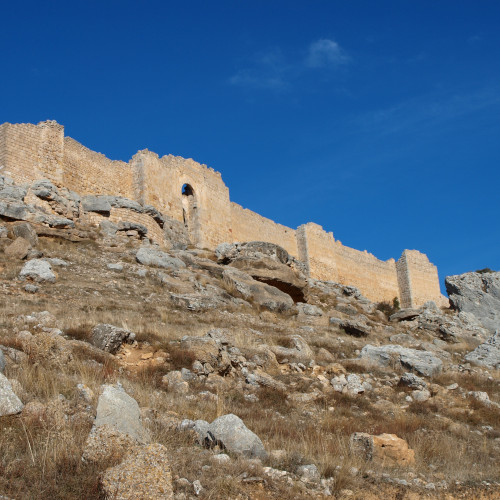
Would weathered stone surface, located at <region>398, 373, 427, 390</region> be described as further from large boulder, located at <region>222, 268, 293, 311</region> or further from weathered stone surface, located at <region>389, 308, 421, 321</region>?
weathered stone surface, located at <region>389, 308, 421, 321</region>

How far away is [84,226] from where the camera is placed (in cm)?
1759

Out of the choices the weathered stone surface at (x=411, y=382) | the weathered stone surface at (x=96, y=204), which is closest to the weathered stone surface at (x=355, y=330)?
the weathered stone surface at (x=411, y=382)

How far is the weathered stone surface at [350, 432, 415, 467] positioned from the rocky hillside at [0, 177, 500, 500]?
0.02m

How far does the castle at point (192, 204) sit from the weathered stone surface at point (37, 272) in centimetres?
677

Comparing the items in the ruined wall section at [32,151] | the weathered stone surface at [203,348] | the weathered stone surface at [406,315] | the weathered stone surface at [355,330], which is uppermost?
the ruined wall section at [32,151]

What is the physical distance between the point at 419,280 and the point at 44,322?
33.2m

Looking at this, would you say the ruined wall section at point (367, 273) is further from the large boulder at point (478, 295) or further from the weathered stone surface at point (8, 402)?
the weathered stone surface at point (8, 402)

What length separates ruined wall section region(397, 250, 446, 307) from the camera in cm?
3675

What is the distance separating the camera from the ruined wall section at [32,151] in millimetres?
17438

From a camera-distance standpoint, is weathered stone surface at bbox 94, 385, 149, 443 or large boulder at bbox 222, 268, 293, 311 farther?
large boulder at bbox 222, 268, 293, 311

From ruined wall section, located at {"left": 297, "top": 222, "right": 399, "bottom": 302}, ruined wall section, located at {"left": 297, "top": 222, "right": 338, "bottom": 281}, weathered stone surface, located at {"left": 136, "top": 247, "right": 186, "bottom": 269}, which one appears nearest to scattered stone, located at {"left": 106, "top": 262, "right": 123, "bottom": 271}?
weathered stone surface, located at {"left": 136, "top": 247, "right": 186, "bottom": 269}

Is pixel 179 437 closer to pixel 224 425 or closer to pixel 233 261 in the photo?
pixel 224 425

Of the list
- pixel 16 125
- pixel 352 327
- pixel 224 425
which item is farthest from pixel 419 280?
pixel 224 425

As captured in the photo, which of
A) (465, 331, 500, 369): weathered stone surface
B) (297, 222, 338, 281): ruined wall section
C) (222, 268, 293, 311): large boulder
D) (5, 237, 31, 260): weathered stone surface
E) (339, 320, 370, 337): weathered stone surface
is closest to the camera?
(465, 331, 500, 369): weathered stone surface
